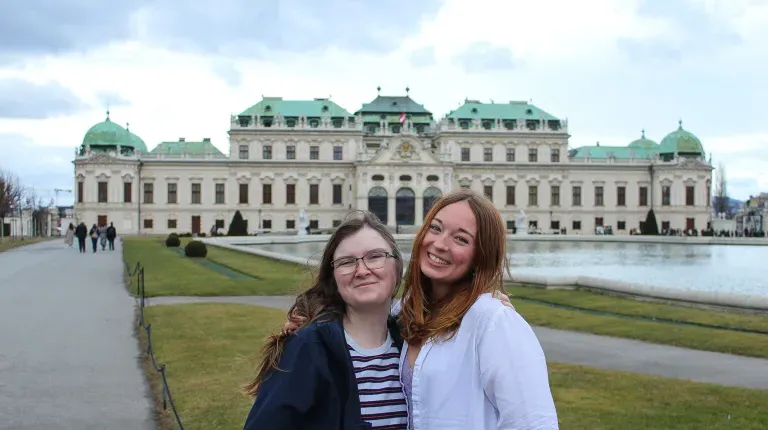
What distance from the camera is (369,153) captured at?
75.9 meters

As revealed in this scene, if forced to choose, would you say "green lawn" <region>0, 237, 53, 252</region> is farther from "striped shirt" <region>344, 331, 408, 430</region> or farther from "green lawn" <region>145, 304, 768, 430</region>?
"striped shirt" <region>344, 331, 408, 430</region>

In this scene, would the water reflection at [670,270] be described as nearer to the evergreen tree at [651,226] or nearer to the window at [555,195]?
the evergreen tree at [651,226]

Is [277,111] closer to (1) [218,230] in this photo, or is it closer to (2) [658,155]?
(1) [218,230]

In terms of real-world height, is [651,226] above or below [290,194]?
below

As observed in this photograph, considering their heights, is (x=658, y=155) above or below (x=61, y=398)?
above

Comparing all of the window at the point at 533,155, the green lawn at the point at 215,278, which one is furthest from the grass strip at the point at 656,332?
the window at the point at 533,155

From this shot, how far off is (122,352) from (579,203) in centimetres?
7057

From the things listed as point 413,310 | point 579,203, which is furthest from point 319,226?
point 413,310

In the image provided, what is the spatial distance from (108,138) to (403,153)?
93.7 ft

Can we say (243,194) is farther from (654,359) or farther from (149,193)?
(654,359)

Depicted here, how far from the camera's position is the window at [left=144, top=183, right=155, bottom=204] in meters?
75.2

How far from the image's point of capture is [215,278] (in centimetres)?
2377

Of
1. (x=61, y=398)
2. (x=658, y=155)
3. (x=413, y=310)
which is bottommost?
(x=61, y=398)

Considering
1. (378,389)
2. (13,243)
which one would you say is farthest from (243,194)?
(378,389)
